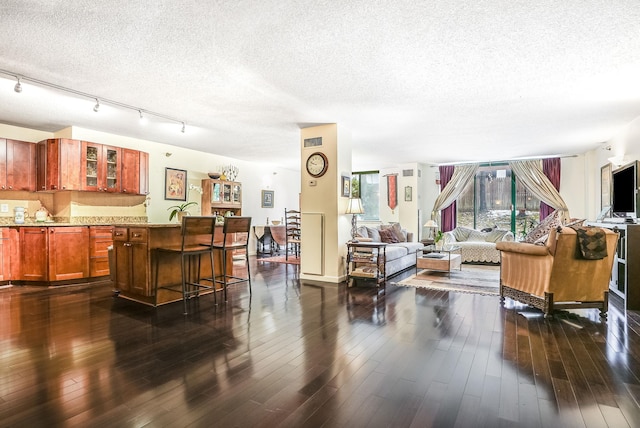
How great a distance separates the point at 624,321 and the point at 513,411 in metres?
2.70

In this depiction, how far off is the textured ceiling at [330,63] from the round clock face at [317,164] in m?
0.54

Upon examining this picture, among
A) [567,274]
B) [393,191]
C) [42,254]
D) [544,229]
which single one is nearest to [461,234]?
[393,191]

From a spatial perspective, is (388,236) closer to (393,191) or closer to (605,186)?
(393,191)

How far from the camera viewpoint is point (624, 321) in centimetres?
352

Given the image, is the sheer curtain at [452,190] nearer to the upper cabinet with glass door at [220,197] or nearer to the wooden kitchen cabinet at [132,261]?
the upper cabinet with glass door at [220,197]

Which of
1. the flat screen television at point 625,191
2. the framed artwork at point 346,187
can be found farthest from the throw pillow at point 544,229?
the framed artwork at point 346,187

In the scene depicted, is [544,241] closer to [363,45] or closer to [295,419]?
[363,45]

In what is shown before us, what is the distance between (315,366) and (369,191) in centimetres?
855

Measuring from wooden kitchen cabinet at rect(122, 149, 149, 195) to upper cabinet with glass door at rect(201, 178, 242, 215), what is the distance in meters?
1.45

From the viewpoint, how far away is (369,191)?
10.6m

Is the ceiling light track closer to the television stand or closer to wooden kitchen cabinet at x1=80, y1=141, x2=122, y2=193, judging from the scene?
wooden kitchen cabinet at x1=80, y1=141, x2=122, y2=193

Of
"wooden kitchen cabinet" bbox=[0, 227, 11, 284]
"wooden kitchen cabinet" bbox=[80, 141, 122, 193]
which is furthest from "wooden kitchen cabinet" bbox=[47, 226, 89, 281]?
"wooden kitchen cabinet" bbox=[80, 141, 122, 193]

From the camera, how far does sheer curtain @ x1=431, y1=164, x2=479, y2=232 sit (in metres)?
9.23

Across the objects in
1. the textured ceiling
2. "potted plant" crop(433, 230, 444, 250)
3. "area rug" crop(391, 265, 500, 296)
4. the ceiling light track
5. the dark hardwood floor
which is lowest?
"area rug" crop(391, 265, 500, 296)
